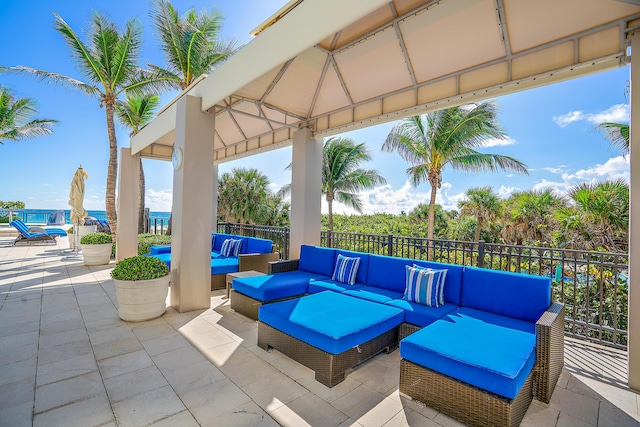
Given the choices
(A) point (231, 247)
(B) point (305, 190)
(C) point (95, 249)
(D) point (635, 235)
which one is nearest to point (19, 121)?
(C) point (95, 249)

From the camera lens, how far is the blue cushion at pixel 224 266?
566 centimetres

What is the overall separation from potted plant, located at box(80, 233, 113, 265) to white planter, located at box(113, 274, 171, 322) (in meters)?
4.86

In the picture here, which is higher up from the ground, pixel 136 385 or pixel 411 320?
pixel 411 320

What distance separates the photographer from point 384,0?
2.22 metres

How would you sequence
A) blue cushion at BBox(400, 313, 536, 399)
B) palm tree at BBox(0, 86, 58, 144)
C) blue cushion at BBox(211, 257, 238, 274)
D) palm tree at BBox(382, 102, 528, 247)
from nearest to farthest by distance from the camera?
blue cushion at BBox(400, 313, 536, 399)
blue cushion at BBox(211, 257, 238, 274)
palm tree at BBox(382, 102, 528, 247)
palm tree at BBox(0, 86, 58, 144)

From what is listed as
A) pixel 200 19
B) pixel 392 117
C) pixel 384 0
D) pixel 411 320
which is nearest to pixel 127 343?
pixel 411 320

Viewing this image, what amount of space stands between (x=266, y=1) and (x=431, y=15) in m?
2.88

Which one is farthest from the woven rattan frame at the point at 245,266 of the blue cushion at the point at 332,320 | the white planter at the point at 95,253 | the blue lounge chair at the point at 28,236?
the blue lounge chair at the point at 28,236

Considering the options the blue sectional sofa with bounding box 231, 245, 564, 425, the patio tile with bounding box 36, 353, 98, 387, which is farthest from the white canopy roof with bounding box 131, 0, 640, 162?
the patio tile with bounding box 36, 353, 98, 387

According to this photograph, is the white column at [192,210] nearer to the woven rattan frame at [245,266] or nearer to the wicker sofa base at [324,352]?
the woven rattan frame at [245,266]

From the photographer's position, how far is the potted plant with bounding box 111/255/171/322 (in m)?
4.03

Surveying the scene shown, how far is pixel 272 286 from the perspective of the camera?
13.5ft

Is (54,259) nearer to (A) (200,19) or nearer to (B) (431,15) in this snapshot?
(A) (200,19)

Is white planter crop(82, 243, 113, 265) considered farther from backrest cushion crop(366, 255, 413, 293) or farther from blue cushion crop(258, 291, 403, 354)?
backrest cushion crop(366, 255, 413, 293)
